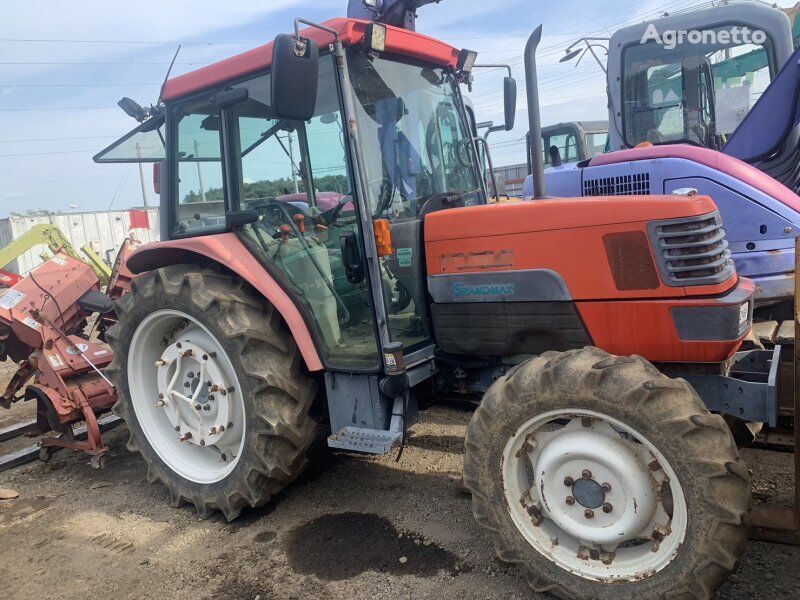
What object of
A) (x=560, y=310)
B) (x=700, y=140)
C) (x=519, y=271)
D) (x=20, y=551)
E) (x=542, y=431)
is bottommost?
(x=20, y=551)

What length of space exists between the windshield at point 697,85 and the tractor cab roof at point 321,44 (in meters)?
2.65

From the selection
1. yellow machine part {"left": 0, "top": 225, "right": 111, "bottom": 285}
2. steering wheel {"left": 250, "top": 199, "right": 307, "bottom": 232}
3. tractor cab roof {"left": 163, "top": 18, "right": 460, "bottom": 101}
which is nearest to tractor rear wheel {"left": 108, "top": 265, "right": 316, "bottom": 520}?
steering wheel {"left": 250, "top": 199, "right": 307, "bottom": 232}

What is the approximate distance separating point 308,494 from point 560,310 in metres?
1.88

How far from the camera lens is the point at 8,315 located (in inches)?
172

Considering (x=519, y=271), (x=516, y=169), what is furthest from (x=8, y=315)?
(x=516, y=169)

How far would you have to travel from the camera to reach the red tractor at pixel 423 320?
226 centimetres

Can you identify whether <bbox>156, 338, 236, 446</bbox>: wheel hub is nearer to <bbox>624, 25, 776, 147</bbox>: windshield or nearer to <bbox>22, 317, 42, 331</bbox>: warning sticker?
<bbox>22, 317, 42, 331</bbox>: warning sticker

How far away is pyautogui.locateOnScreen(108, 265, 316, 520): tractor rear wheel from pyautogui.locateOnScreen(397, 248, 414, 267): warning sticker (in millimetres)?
728

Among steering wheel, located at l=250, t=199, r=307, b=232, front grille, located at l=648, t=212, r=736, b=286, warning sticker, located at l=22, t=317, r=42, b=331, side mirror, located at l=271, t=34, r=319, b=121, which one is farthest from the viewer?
warning sticker, located at l=22, t=317, r=42, b=331

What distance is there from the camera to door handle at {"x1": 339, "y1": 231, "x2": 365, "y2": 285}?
3053 mm

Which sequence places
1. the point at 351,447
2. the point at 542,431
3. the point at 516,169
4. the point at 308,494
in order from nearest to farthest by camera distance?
1. the point at 542,431
2. the point at 351,447
3. the point at 308,494
4. the point at 516,169

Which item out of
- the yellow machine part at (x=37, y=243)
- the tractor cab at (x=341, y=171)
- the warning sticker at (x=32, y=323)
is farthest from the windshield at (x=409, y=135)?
the yellow machine part at (x=37, y=243)

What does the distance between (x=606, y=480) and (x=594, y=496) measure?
8 centimetres

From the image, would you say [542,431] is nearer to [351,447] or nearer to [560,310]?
[560,310]
